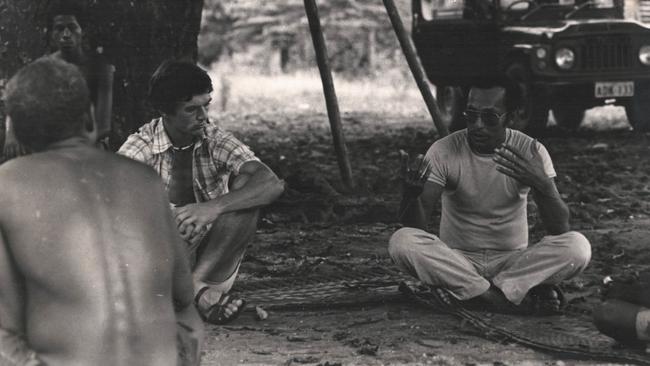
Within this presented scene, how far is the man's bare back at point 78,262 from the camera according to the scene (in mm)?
3043

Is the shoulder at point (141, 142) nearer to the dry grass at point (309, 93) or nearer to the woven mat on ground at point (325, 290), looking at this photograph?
the woven mat on ground at point (325, 290)

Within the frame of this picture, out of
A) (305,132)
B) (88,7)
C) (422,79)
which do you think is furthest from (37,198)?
(305,132)

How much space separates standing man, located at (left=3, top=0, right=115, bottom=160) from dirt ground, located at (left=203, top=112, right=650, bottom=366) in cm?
123

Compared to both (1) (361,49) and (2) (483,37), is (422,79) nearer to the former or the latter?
(2) (483,37)

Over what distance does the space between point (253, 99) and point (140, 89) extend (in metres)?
13.7

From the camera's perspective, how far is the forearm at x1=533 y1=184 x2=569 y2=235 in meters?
5.65

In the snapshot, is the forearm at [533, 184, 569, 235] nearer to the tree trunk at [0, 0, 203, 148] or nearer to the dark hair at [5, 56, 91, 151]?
the dark hair at [5, 56, 91, 151]

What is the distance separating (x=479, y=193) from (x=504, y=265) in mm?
359

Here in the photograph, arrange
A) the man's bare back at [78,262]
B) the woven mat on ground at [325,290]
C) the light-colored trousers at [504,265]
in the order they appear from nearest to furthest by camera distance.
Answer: the man's bare back at [78,262], the light-colored trousers at [504,265], the woven mat on ground at [325,290]

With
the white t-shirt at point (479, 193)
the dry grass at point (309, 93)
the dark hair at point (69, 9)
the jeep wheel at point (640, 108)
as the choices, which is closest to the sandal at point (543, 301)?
the white t-shirt at point (479, 193)

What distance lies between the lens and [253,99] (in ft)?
73.2

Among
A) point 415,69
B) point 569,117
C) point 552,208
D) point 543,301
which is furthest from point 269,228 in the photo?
point 569,117

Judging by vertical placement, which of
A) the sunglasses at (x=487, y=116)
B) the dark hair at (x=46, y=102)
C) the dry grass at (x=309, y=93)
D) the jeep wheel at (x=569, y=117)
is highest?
the dark hair at (x=46, y=102)

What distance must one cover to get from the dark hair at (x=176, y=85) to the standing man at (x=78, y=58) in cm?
42
